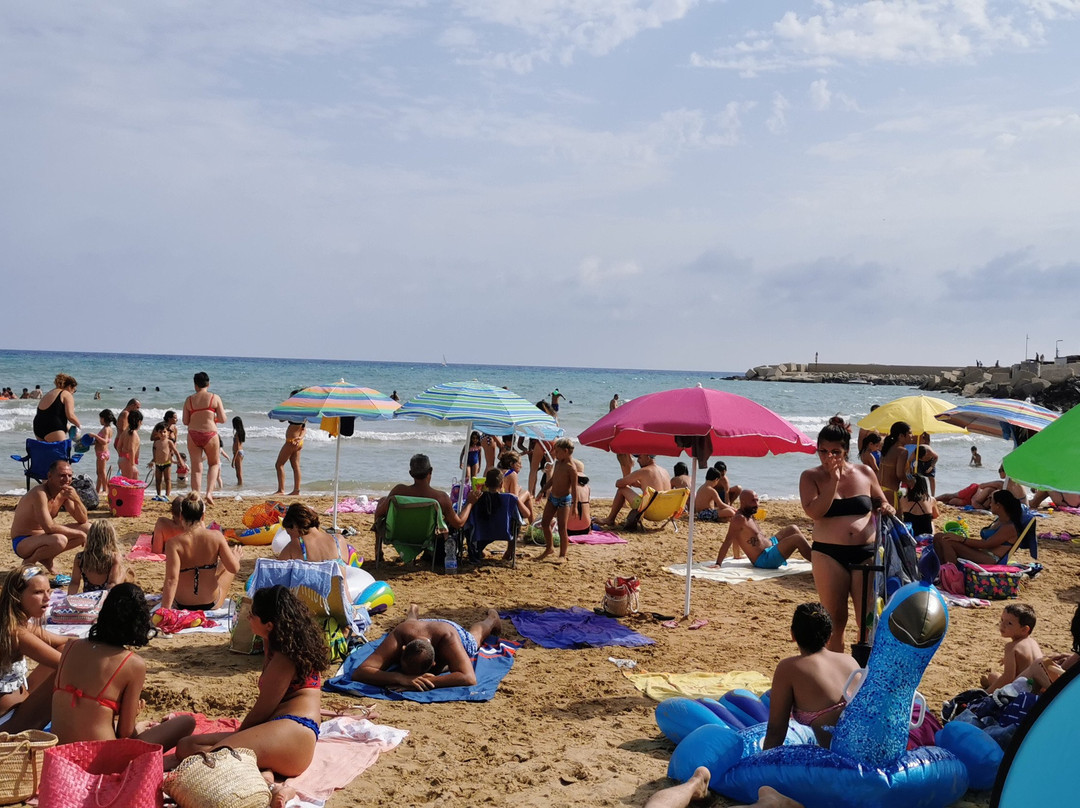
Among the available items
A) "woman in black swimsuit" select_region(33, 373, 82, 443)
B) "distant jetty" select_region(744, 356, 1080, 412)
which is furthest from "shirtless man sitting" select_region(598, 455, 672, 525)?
"distant jetty" select_region(744, 356, 1080, 412)

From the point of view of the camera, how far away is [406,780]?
3.93 meters

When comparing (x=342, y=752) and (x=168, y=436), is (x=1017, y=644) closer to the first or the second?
(x=342, y=752)

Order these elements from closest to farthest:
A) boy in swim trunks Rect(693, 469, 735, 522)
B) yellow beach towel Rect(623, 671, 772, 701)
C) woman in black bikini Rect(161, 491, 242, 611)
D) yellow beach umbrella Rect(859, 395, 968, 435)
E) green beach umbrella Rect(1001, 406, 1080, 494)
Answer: green beach umbrella Rect(1001, 406, 1080, 494) < yellow beach towel Rect(623, 671, 772, 701) < woman in black bikini Rect(161, 491, 242, 611) < yellow beach umbrella Rect(859, 395, 968, 435) < boy in swim trunks Rect(693, 469, 735, 522)

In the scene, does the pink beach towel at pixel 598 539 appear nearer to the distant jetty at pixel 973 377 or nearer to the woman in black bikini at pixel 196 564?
the woman in black bikini at pixel 196 564

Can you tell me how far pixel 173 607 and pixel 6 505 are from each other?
5917 millimetres

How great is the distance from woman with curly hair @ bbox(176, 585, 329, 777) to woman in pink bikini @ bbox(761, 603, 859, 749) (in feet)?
6.34

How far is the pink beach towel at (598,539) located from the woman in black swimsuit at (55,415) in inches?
210

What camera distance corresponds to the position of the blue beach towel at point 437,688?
4.94 m

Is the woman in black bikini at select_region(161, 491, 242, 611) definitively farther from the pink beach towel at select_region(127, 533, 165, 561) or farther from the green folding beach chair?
the pink beach towel at select_region(127, 533, 165, 561)

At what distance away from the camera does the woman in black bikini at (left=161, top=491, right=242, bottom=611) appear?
239 inches

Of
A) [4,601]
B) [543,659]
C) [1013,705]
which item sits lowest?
[543,659]

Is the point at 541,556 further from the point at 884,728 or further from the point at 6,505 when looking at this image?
the point at 6,505

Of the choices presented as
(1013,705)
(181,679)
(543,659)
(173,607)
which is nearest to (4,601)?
(181,679)

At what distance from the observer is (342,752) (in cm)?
414
